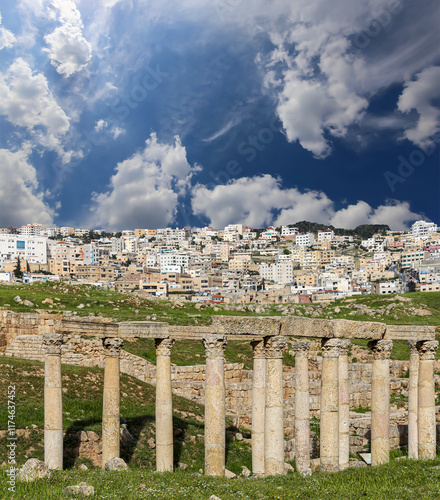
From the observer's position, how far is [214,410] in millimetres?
17969

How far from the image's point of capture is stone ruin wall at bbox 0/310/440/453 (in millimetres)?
27508

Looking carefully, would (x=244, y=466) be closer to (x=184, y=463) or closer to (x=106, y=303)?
(x=184, y=463)

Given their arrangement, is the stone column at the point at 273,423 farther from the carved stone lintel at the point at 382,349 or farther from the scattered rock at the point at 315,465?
the scattered rock at the point at 315,465

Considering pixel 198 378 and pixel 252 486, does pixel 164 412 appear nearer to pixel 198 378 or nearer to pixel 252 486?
pixel 252 486

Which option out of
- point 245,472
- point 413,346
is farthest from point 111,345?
point 413,346

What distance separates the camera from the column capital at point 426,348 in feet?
70.6

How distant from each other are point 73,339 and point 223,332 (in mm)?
17721

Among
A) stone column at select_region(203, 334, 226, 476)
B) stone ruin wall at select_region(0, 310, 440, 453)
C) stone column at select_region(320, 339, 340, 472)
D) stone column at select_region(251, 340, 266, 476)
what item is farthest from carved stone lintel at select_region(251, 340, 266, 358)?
stone ruin wall at select_region(0, 310, 440, 453)

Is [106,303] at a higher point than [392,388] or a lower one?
higher

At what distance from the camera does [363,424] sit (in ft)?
90.0

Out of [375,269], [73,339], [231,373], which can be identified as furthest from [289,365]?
[375,269]

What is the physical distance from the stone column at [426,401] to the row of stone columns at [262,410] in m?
0.04

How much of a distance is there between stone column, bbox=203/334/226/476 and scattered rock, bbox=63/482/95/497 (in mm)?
5101

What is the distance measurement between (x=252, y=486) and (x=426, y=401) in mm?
9456
